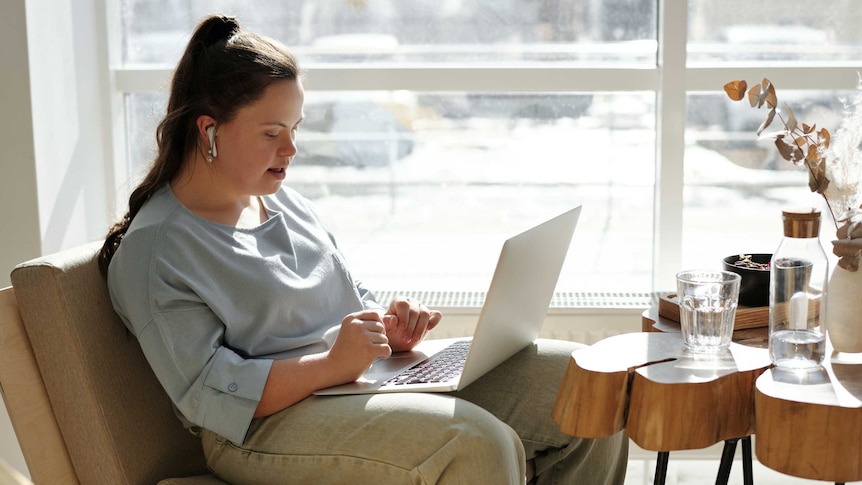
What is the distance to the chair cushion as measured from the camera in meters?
1.46

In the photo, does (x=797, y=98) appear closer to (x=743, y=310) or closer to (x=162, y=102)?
(x=743, y=310)

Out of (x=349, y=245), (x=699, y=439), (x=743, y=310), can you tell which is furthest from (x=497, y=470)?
(x=349, y=245)

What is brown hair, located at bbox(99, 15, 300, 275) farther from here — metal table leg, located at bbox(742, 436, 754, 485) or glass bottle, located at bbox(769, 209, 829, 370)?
metal table leg, located at bbox(742, 436, 754, 485)

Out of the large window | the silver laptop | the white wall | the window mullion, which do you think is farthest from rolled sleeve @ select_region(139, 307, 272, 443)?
the window mullion

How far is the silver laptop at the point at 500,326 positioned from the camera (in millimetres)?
1444

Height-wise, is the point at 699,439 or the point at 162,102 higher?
the point at 162,102

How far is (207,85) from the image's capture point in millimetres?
1606

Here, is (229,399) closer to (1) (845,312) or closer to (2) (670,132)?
(1) (845,312)

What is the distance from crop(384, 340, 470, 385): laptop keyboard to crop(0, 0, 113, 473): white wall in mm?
1121

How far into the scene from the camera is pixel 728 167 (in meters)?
2.63

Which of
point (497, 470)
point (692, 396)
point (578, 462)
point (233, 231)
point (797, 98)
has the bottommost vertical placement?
point (578, 462)

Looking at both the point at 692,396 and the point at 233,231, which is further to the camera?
the point at 233,231

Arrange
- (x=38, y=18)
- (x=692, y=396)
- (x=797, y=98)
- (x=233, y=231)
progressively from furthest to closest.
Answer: (x=797, y=98) < (x=38, y=18) < (x=233, y=231) < (x=692, y=396)

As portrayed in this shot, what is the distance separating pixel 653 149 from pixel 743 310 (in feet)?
3.51
